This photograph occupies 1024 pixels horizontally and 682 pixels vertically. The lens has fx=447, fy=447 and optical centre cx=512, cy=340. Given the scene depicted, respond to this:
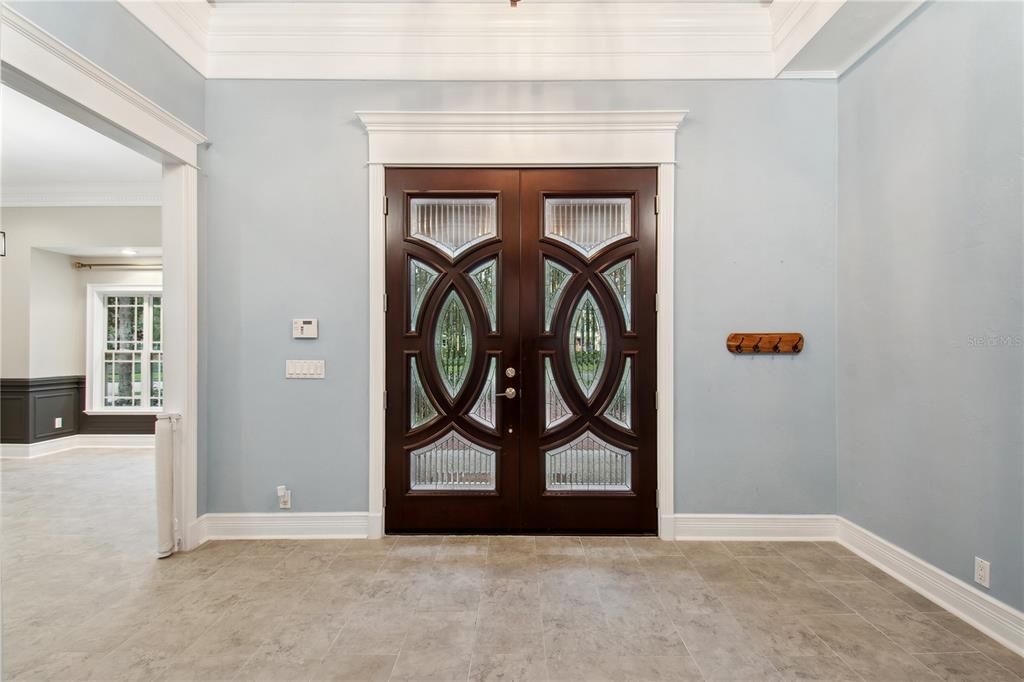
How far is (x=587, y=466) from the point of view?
2875 millimetres

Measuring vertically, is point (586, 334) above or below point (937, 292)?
below

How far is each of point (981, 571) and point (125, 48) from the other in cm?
475

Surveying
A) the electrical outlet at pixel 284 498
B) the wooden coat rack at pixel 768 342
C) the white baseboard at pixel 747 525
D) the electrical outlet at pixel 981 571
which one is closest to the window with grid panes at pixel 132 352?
the electrical outlet at pixel 284 498

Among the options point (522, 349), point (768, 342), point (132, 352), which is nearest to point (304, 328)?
point (522, 349)

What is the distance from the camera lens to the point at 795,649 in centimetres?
182

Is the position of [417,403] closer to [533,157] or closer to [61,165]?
[533,157]

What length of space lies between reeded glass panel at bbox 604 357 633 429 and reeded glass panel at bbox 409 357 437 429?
114 cm

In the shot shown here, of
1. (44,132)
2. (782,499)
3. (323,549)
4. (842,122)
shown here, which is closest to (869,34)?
(842,122)

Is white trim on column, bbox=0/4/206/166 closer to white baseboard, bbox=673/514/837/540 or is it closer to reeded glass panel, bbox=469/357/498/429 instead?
reeded glass panel, bbox=469/357/498/429

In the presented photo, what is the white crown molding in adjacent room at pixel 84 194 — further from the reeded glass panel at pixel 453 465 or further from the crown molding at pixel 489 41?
the reeded glass panel at pixel 453 465

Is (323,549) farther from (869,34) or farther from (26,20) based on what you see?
(869,34)

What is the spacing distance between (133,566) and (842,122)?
4907mm

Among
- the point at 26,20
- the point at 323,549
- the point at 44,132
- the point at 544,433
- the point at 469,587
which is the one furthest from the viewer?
the point at 44,132

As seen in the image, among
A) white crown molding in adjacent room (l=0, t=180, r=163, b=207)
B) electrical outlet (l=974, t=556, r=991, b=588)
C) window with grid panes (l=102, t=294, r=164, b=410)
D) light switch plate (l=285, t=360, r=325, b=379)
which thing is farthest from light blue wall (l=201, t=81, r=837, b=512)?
window with grid panes (l=102, t=294, r=164, b=410)
